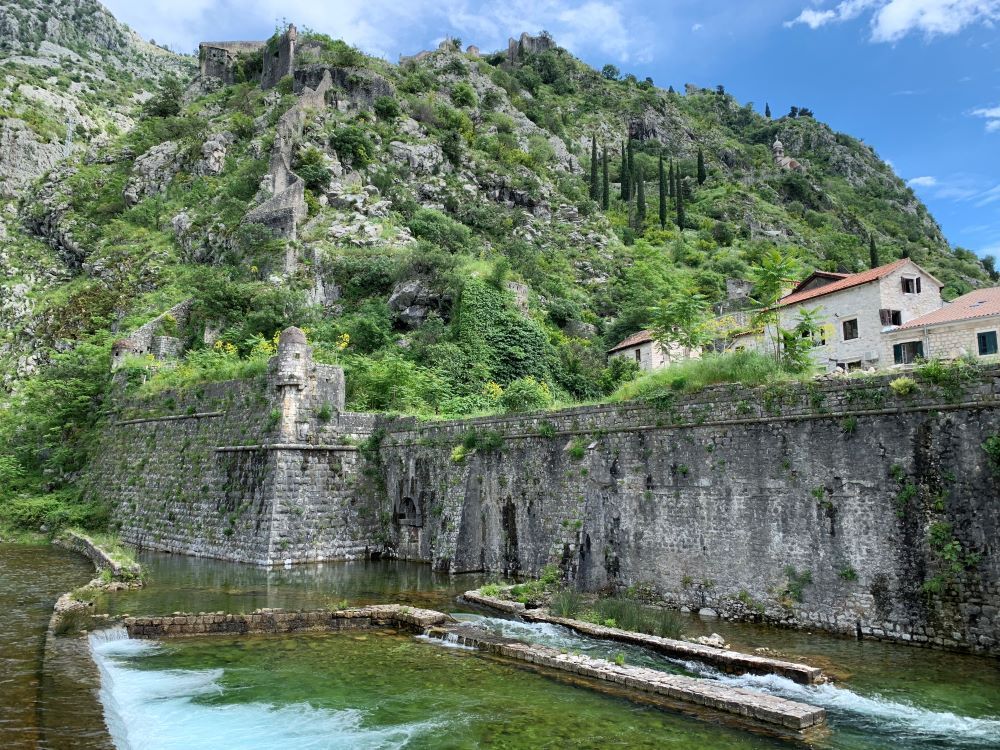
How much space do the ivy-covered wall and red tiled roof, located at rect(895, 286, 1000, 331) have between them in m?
10.4

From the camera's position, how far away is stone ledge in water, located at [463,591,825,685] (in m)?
10.2

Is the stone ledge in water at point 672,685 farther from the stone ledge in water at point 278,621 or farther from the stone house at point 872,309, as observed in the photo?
the stone house at point 872,309

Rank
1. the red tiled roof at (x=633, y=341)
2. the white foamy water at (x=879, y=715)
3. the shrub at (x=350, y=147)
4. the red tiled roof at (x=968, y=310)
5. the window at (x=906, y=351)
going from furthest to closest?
the shrub at (x=350, y=147) < the red tiled roof at (x=633, y=341) < the window at (x=906, y=351) < the red tiled roof at (x=968, y=310) < the white foamy water at (x=879, y=715)

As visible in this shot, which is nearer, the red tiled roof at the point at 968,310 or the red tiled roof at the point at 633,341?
the red tiled roof at the point at 968,310

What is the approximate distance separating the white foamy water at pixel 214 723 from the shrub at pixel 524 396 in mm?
17742

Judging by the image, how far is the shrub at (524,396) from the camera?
1098 inches

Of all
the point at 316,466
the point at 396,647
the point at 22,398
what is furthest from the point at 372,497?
the point at 22,398

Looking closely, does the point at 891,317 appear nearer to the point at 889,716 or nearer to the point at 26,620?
the point at 889,716

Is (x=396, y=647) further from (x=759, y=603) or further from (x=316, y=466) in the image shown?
(x=316, y=466)

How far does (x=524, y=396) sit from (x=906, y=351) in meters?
13.8

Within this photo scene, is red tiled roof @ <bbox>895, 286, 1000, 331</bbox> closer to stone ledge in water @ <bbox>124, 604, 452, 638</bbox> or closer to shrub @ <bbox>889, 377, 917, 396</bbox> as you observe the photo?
shrub @ <bbox>889, 377, 917, 396</bbox>

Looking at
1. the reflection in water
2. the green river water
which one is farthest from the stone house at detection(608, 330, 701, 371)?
the reflection in water

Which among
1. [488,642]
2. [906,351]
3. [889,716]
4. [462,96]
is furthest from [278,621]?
[462,96]

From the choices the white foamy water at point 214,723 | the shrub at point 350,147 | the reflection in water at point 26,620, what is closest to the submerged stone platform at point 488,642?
the reflection in water at point 26,620
